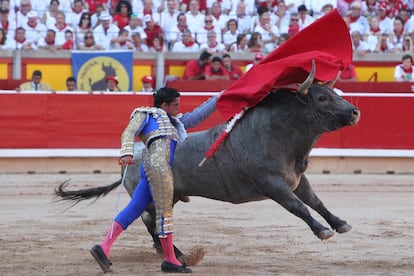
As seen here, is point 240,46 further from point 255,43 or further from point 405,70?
point 405,70

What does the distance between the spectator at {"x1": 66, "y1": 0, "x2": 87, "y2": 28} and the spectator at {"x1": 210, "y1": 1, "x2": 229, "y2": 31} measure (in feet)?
5.97

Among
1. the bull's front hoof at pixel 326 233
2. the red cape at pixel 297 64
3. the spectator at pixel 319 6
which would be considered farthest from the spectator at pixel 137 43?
the bull's front hoof at pixel 326 233

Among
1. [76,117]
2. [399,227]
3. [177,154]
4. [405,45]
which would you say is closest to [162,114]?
[177,154]

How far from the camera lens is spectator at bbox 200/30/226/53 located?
14625 millimetres

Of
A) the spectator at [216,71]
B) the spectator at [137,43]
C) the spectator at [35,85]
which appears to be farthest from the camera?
the spectator at [137,43]

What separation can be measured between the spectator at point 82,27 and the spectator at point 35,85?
92 cm

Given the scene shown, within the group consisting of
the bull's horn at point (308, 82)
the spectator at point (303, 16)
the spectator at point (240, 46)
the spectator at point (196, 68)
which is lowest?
the spectator at point (196, 68)

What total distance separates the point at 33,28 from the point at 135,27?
1394 mm

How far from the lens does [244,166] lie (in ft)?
21.7

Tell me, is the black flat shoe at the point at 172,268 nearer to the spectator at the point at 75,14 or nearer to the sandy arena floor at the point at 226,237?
the sandy arena floor at the point at 226,237

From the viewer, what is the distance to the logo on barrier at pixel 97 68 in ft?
46.3

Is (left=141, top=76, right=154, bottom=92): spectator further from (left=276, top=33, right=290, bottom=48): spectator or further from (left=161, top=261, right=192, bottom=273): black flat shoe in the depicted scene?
(left=161, top=261, right=192, bottom=273): black flat shoe

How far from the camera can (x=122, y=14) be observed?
47.8ft

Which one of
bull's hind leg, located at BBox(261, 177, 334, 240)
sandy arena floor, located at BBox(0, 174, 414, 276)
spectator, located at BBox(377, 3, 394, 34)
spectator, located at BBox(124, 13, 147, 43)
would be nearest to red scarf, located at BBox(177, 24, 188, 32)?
spectator, located at BBox(124, 13, 147, 43)
